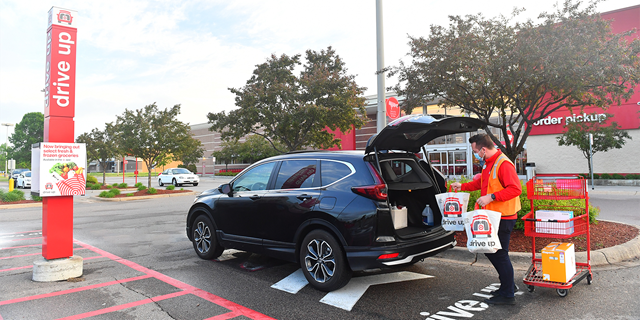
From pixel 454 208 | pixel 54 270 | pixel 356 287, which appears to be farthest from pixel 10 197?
pixel 454 208

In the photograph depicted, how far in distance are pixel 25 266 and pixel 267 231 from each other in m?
4.20

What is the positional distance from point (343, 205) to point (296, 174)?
1057 mm

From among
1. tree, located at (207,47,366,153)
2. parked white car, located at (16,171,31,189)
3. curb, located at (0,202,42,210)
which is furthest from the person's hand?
parked white car, located at (16,171,31,189)

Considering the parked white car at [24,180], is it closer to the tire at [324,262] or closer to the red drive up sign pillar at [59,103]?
the red drive up sign pillar at [59,103]

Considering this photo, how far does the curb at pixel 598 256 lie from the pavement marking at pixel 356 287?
3.67 ft

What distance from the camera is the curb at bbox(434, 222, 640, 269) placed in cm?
561

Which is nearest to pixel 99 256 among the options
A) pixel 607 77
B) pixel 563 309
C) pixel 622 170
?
pixel 563 309

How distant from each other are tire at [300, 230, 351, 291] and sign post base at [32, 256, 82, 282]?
3315 millimetres

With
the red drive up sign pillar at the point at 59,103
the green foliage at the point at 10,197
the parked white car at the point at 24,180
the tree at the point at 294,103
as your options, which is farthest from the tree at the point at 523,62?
the parked white car at the point at 24,180

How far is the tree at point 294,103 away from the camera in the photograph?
18984 mm

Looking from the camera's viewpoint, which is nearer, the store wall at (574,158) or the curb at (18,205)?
the curb at (18,205)

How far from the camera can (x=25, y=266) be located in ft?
20.6

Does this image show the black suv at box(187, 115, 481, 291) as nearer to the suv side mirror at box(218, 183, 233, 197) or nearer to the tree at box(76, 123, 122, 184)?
the suv side mirror at box(218, 183, 233, 197)

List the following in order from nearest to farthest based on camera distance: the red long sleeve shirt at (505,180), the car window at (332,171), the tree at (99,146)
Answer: the red long sleeve shirt at (505,180) < the car window at (332,171) < the tree at (99,146)
